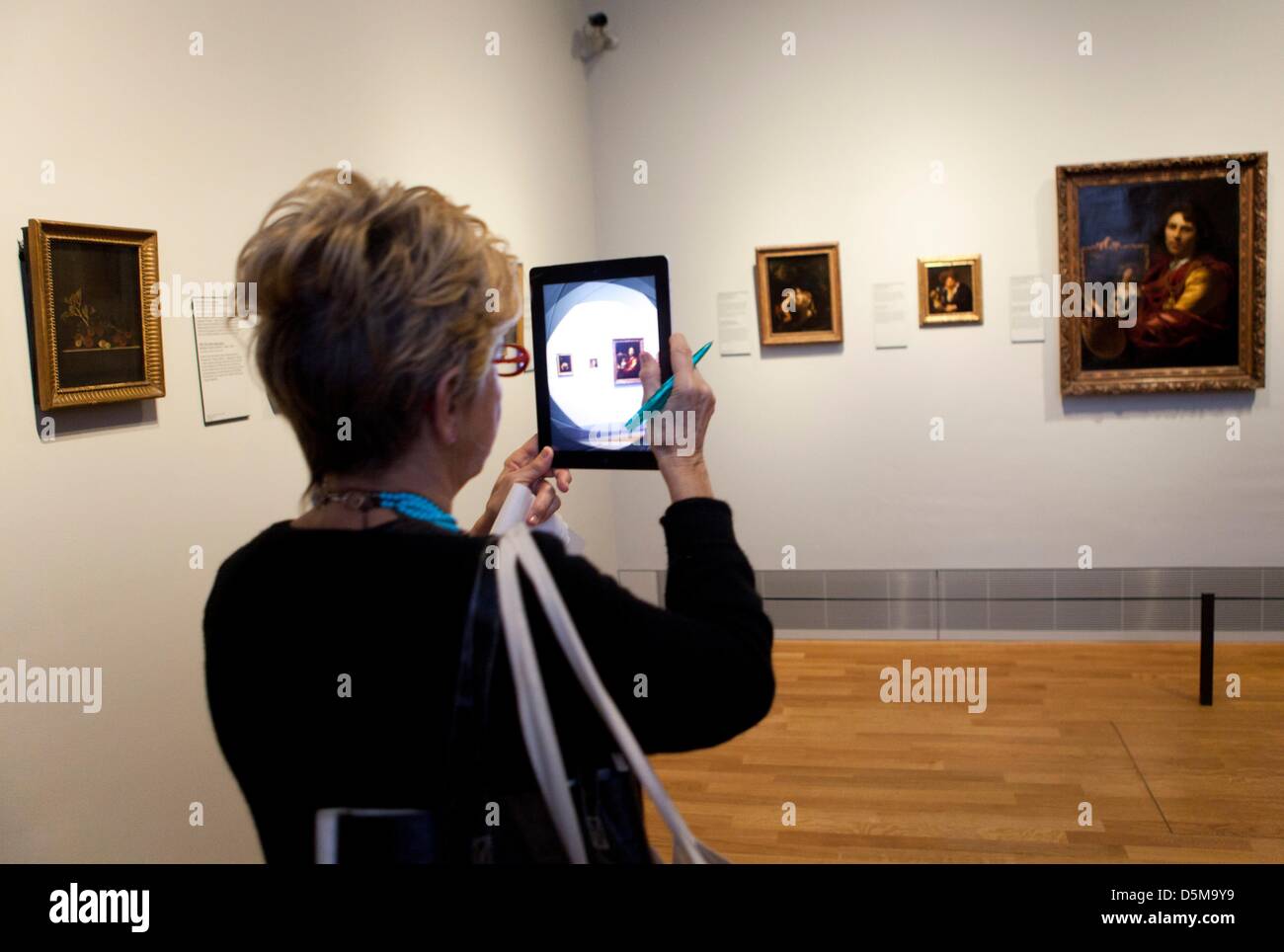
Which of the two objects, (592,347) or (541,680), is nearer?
(541,680)

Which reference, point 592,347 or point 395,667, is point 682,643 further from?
point 592,347

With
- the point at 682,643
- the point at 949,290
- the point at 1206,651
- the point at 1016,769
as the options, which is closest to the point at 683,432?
the point at 682,643

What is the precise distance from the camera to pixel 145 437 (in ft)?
12.0

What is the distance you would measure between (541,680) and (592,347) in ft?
3.68

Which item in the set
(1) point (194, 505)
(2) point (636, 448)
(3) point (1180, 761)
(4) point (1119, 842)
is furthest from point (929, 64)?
(2) point (636, 448)

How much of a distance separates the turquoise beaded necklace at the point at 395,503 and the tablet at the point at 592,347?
715 mm

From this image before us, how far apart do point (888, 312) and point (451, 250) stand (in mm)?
6496

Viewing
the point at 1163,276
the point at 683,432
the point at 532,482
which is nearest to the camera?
the point at 683,432

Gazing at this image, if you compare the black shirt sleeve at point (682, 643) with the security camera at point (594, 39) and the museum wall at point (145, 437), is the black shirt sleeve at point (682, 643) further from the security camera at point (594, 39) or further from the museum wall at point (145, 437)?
the security camera at point (594, 39)

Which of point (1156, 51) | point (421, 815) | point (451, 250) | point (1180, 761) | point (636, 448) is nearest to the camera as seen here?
point (421, 815)

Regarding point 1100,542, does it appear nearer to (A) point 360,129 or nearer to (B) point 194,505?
(A) point 360,129

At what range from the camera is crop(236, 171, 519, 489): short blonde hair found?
1456 millimetres

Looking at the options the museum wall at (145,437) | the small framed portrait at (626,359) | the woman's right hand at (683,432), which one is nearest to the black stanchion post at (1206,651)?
the museum wall at (145,437)

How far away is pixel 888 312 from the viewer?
25.1ft
